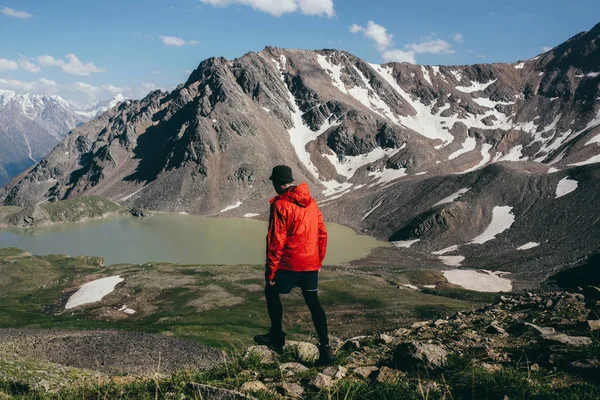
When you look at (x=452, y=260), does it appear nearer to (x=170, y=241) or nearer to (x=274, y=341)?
(x=170, y=241)

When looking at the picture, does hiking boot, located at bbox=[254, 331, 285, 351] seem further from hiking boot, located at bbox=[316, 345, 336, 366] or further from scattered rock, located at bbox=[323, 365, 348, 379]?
scattered rock, located at bbox=[323, 365, 348, 379]

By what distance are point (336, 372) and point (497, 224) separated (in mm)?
121733

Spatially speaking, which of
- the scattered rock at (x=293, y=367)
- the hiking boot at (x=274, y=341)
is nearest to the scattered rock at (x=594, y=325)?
the scattered rock at (x=293, y=367)

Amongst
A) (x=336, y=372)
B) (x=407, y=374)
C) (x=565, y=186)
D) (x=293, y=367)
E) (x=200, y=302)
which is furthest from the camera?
(x=565, y=186)

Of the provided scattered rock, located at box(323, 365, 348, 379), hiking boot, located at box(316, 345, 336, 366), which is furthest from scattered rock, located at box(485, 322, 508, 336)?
scattered rock, located at box(323, 365, 348, 379)

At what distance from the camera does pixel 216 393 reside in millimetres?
7367

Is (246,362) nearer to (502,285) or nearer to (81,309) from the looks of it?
(81,309)

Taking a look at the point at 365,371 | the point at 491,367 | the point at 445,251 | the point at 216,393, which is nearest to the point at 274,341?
the point at 365,371

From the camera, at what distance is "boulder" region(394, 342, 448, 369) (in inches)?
358

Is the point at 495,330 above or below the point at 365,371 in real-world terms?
above

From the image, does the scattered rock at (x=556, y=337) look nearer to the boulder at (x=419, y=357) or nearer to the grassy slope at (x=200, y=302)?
the boulder at (x=419, y=357)

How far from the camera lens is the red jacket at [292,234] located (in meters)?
10.7

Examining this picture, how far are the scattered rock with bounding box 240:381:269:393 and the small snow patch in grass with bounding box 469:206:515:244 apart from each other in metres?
116

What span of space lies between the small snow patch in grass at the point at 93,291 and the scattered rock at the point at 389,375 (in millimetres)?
59683
